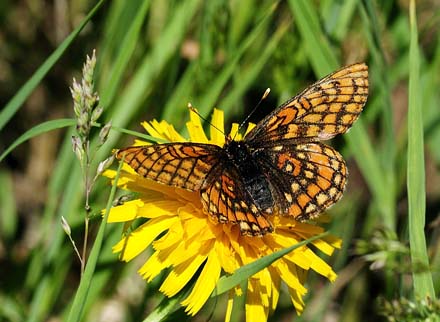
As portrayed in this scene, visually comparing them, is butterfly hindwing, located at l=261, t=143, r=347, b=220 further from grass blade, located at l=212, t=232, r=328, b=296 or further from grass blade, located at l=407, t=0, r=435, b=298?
grass blade, located at l=212, t=232, r=328, b=296

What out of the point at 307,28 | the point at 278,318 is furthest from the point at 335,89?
the point at 278,318

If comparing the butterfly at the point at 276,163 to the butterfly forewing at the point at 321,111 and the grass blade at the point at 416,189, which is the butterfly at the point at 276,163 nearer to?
the butterfly forewing at the point at 321,111

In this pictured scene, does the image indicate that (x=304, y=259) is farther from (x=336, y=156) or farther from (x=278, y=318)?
(x=278, y=318)

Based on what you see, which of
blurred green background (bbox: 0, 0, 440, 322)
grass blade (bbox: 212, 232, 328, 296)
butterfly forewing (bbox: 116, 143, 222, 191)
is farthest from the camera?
blurred green background (bbox: 0, 0, 440, 322)

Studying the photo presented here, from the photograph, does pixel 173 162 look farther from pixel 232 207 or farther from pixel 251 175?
pixel 251 175

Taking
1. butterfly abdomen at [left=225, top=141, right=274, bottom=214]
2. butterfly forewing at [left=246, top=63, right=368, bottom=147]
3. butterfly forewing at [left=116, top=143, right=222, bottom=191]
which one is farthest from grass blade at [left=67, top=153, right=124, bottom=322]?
butterfly forewing at [left=246, top=63, right=368, bottom=147]

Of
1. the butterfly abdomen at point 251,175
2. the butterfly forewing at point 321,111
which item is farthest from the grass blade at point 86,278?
the butterfly forewing at point 321,111
